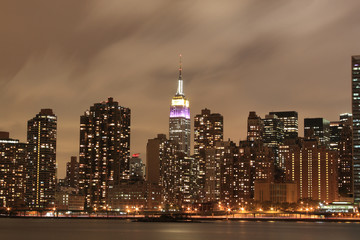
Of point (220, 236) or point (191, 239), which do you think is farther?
point (220, 236)

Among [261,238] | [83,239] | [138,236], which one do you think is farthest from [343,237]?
[83,239]

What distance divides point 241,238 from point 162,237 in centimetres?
1915

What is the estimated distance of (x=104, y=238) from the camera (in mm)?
159750

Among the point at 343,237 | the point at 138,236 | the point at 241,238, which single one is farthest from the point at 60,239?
the point at 343,237

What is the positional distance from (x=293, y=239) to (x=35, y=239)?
6069 cm

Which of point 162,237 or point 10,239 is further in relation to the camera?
point 162,237

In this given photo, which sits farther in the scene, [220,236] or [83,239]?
[220,236]

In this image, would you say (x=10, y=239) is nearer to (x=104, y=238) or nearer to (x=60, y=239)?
Answer: (x=60, y=239)

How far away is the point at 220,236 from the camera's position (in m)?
167

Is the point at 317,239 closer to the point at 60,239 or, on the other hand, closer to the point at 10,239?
the point at 60,239

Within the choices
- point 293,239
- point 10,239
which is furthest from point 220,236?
point 10,239

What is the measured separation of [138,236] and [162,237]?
777cm

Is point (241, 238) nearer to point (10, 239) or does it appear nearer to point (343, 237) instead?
→ point (343, 237)

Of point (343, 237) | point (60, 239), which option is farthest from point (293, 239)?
point (60, 239)
